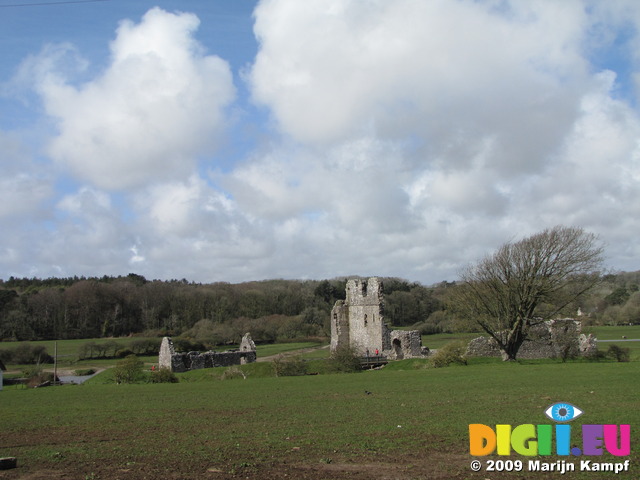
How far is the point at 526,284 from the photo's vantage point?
33219 millimetres

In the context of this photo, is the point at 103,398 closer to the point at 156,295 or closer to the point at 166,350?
the point at 166,350

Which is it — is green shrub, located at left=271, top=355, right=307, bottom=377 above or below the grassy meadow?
below

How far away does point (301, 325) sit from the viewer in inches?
3039

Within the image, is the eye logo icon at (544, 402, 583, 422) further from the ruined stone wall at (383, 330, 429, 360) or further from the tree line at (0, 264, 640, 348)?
the tree line at (0, 264, 640, 348)

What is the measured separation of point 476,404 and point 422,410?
1.60 meters

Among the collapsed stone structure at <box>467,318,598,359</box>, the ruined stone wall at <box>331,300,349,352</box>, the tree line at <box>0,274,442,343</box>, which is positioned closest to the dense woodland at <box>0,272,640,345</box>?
the tree line at <box>0,274,442,343</box>

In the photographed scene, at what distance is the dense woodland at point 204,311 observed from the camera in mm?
76688

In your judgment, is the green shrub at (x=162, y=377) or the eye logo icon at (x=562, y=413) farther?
the green shrub at (x=162, y=377)

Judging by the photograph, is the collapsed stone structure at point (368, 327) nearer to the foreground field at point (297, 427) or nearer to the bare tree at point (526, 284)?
the bare tree at point (526, 284)

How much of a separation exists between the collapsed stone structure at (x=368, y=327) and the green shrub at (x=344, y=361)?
7.03 metres

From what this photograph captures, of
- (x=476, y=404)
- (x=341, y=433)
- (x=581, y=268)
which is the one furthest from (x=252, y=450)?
(x=581, y=268)

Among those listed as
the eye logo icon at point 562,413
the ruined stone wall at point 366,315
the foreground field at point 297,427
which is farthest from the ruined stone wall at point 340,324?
the eye logo icon at point 562,413

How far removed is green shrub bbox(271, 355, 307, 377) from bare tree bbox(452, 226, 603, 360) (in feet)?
33.8

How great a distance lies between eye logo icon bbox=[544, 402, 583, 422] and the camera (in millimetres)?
11642
